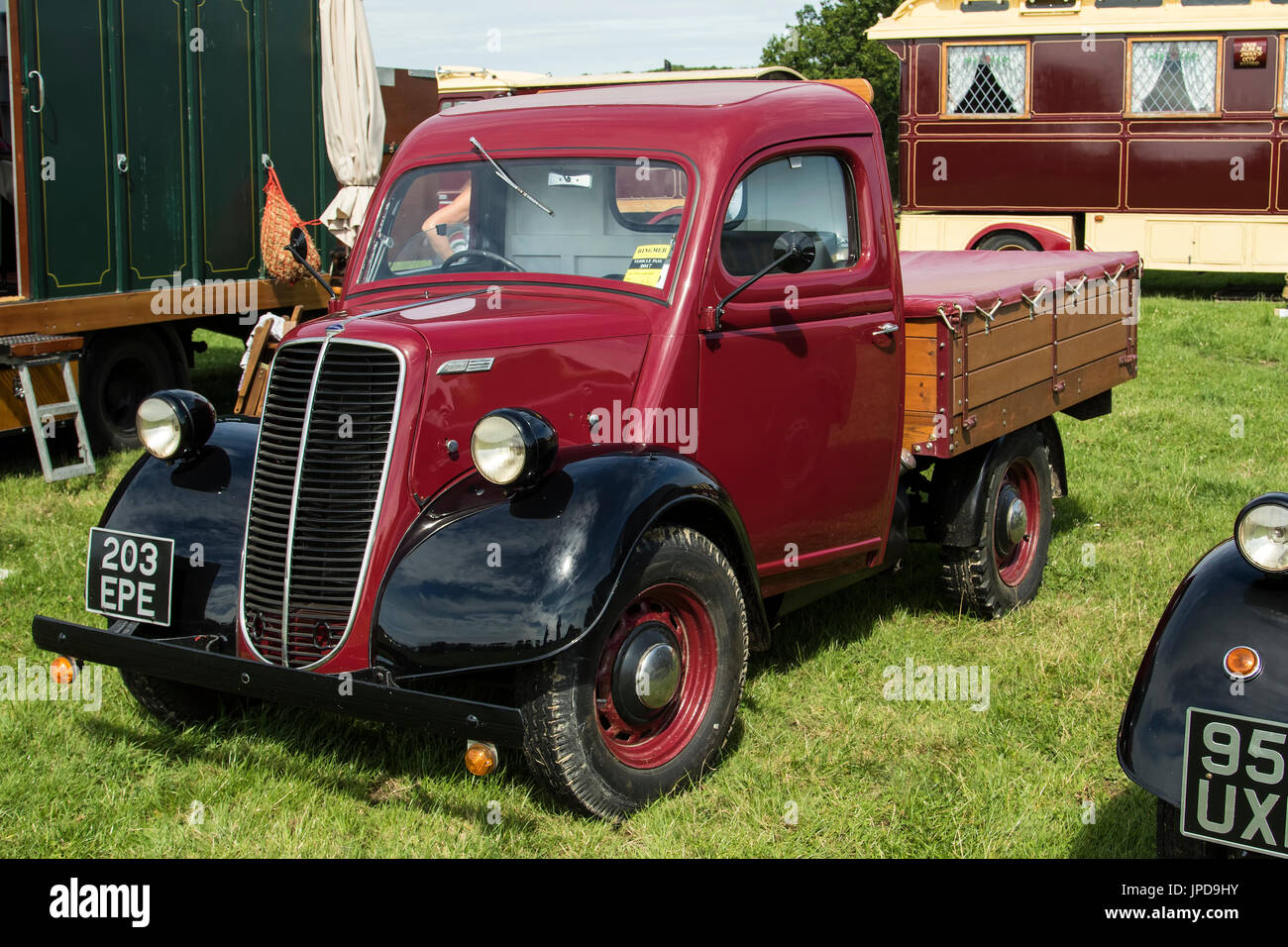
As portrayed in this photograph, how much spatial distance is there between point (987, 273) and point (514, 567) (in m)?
3.61

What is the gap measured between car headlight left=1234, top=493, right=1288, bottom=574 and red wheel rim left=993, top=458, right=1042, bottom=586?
2.79 m

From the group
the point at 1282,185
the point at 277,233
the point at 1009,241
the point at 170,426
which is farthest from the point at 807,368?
the point at 1282,185

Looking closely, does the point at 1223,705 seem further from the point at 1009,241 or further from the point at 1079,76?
the point at 1079,76

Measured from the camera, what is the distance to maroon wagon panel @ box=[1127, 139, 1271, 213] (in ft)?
49.6

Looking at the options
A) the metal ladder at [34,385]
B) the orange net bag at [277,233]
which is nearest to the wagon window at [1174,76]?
the orange net bag at [277,233]

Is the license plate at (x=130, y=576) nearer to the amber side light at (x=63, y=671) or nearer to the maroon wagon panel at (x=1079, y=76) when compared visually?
the amber side light at (x=63, y=671)

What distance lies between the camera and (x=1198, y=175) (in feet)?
50.4

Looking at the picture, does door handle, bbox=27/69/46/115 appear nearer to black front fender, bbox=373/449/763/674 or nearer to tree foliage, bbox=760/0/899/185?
black front fender, bbox=373/449/763/674

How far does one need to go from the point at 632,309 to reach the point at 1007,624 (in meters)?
2.43

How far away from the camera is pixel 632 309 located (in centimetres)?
425

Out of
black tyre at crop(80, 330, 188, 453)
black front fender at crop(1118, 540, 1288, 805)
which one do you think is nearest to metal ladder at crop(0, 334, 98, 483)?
black tyre at crop(80, 330, 188, 453)

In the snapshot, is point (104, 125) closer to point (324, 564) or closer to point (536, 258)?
point (536, 258)
